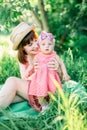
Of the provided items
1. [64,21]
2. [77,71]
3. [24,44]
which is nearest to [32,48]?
[24,44]

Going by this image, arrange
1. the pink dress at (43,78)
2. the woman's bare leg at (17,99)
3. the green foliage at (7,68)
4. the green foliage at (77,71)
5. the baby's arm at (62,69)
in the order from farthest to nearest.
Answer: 1. the green foliage at (7,68)
2. the green foliage at (77,71)
3. the woman's bare leg at (17,99)
4. the baby's arm at (62,69)
5. the pink dress at (43,78)

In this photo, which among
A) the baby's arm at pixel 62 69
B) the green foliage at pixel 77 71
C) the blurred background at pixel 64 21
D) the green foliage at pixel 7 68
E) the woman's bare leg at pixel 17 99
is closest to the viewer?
the baby's arm at pixel 62 69

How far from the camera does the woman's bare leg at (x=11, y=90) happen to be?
17.4 ft

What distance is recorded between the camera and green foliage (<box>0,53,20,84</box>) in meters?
7.32

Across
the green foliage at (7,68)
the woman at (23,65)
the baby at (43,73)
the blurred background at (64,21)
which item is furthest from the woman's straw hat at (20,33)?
the blurred background at (64,21)

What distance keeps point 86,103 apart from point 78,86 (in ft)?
2.10

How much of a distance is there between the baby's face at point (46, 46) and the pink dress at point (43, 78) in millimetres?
67

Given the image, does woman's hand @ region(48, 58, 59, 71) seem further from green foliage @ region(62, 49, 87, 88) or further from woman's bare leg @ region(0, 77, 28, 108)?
green foliage @ region(62, 49, 87, 88)

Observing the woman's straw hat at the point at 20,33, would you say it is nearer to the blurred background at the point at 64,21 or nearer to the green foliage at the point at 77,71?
the green foliage at the point at 77,71

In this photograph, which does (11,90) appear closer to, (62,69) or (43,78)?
(43,78)

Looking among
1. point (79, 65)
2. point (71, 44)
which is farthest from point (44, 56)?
point (71, 44)

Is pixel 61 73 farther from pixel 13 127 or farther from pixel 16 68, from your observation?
pixel 16 68

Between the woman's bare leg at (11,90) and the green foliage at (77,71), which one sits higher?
the woman's bare leg at (11,90)

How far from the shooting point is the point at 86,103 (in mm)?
4938
